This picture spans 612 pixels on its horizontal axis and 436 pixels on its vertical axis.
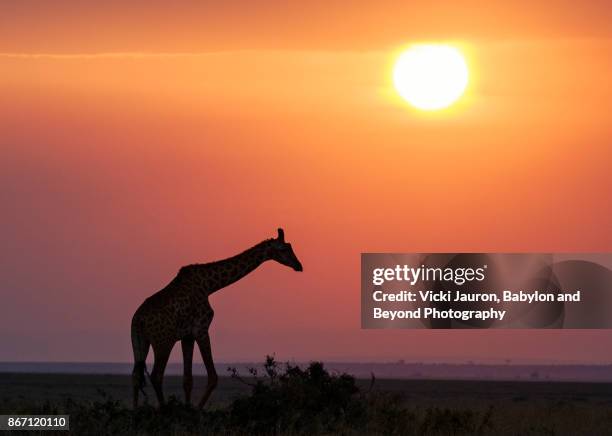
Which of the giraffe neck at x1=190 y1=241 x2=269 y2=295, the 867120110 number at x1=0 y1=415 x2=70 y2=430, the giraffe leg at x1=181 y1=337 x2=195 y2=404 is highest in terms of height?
the giraffe neck at x1=190 y1=241 x2=269 y2=295

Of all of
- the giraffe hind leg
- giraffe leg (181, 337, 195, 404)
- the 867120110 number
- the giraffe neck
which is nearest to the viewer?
the 867120110 number

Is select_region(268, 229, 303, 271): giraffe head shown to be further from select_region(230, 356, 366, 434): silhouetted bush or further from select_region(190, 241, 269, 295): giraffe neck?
select_region(230, 356, 366, 434): silhouetted bush

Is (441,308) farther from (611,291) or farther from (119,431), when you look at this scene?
(119,431)

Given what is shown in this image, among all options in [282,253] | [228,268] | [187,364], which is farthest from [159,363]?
Result: [282,253]

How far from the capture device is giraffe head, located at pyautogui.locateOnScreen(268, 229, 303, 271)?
33531mm

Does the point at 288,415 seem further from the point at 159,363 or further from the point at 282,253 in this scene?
the point at 282,253

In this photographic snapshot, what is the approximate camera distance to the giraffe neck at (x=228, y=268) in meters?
33.3

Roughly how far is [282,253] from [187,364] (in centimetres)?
381

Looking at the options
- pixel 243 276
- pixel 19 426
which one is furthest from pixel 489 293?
pixel 19 426

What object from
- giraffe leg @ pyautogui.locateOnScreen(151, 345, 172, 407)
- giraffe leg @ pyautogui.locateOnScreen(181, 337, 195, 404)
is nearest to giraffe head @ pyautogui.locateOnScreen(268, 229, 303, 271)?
giraffe leg @ pyautogui.locateOnScreen(181, 337, 195, 404)

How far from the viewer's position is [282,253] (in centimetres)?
3388

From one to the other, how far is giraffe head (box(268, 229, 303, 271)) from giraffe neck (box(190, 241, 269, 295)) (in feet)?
0.72

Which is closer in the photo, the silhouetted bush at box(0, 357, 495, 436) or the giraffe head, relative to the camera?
the silhouetted bush at box(0, 357, 495, 436)

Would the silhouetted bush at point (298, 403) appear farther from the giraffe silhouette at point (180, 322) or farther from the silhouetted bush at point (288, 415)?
the giraffe silhouette at point (180, 322)
